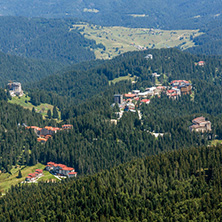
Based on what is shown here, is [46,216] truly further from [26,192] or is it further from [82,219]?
[26,192]

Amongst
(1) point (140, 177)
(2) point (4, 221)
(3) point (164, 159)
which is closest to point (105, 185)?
(1) point (140, 177)

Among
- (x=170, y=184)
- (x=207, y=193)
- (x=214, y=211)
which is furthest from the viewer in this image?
(x=170, y=184)

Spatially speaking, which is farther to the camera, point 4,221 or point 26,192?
point 26,192

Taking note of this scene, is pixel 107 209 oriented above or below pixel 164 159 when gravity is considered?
below

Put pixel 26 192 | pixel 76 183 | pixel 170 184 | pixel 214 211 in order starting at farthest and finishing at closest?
pixel 26 192 < pixel 76 183 < pixel 170 184 < pixel 214 211

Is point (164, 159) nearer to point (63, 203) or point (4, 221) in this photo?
point (63, 203)

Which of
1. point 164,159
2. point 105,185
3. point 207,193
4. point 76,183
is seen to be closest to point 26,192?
point 76,183
